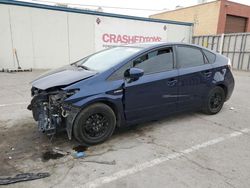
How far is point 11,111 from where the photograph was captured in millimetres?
5074

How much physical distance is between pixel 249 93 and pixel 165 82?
5.06 m

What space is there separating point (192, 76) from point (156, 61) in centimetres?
87

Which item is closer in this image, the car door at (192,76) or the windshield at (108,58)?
the windshield at (108,58)

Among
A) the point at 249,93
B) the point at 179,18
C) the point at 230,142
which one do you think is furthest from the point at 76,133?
the point at 179,18

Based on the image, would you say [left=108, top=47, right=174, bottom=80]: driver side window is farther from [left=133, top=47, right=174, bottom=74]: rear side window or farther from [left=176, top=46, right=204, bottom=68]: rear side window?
[left=176, top=46, right=204, bottom=68]: rear side window

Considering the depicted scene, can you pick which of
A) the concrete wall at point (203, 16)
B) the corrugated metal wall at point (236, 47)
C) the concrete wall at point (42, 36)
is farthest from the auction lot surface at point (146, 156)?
the concrete wall at point (203, 16)

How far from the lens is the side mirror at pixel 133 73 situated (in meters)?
3.52

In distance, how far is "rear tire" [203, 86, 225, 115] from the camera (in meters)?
4.80

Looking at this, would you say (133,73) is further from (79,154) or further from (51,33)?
(51,33)

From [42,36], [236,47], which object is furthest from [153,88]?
[236,47]

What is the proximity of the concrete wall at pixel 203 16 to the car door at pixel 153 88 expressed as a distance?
818 inches

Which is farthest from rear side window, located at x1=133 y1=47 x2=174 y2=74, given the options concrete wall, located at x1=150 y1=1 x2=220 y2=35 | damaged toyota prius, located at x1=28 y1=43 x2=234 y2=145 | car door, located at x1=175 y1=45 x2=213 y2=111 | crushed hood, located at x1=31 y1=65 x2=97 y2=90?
concrete wall, located at x1=150 y1=1 x2=220 y2=35

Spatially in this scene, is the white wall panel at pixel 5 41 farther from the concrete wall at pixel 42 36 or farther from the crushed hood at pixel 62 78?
the crushed hood at pixel 62 78

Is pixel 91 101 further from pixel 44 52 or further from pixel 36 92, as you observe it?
pixel 44 52
